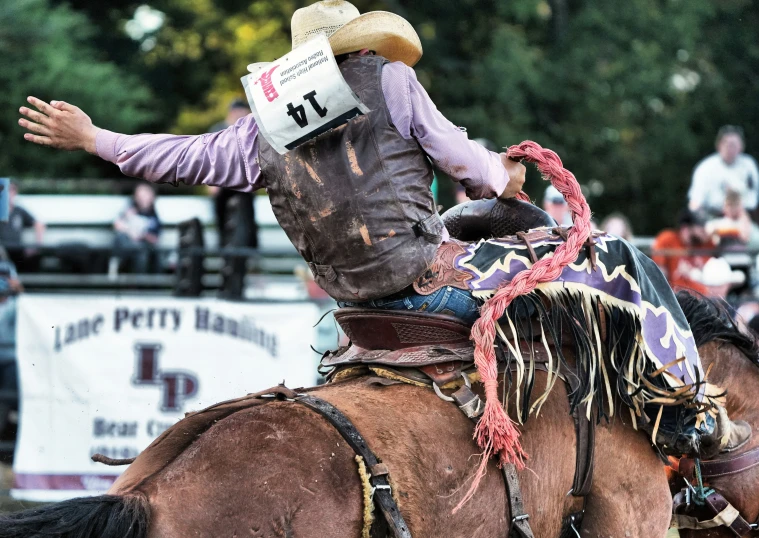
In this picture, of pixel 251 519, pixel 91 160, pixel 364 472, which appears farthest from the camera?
pixel 91 160

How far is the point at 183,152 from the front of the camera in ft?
11.8

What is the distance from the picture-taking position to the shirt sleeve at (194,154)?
3580 mm

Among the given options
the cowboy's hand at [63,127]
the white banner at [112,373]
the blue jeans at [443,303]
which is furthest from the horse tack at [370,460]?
the white banner at [112,373]

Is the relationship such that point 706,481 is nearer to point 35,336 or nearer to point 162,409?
point 162,409

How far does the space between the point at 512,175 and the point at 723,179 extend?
7.79 metres

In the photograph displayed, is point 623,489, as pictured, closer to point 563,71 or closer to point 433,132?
point 433,132

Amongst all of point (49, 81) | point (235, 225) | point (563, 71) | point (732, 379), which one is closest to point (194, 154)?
point (732, 379)

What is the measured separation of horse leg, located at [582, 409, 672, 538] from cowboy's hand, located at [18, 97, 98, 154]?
201 centimetres

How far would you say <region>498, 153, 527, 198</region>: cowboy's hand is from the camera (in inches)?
152

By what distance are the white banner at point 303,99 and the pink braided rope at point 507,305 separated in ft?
2.55

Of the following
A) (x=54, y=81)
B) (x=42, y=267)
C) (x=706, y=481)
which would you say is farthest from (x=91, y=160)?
(x=706, y=481)

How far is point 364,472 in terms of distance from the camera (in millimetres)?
3021

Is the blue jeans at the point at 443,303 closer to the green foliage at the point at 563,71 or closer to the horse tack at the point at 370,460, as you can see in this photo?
the horse tack at the point at 370,460

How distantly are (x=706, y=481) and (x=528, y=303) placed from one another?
59.9 inches
